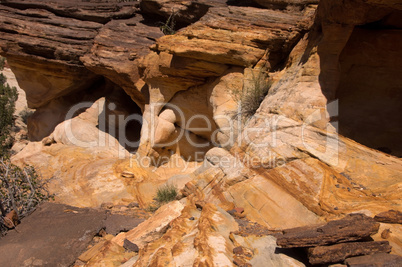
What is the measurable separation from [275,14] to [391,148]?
4.19 m

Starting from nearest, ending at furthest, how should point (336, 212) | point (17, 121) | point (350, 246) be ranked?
point (350, 246) < point (336, 212) < point (17, 121)

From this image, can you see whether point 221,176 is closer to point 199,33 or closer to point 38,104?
point 199,33

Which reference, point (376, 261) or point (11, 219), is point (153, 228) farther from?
point (376, 261)

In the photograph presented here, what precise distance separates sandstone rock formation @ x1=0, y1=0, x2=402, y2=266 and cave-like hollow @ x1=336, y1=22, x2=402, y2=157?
0.02 metres

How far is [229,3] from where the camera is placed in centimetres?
861

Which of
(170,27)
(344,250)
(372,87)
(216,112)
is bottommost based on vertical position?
(344,250)

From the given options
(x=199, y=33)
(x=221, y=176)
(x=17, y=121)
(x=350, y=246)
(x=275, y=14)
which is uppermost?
(x=275, y=14)

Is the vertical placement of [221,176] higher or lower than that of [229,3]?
lower

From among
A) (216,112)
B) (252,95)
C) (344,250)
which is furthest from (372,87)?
(344,250)

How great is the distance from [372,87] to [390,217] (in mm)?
3052

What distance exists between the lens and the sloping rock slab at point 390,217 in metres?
2.90

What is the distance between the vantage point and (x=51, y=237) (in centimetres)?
402

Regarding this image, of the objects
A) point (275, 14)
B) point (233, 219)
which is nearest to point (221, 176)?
point (233, 219)

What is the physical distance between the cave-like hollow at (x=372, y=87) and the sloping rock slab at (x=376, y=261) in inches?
114
